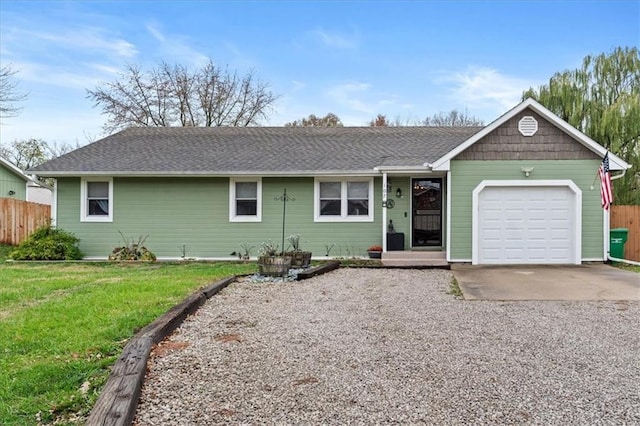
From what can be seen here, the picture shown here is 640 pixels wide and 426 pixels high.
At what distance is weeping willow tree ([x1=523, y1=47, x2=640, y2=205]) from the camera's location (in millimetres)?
18469

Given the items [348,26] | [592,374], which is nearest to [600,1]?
[348,26]

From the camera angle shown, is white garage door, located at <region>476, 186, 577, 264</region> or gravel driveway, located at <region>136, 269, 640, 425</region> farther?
white garage door, located at <region>476, 186, 577, 264</region>

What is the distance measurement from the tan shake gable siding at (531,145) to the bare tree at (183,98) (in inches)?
844

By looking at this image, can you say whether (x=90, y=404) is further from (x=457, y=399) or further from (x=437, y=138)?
(x=437, y=138)

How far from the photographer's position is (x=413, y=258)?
1208 centimetres

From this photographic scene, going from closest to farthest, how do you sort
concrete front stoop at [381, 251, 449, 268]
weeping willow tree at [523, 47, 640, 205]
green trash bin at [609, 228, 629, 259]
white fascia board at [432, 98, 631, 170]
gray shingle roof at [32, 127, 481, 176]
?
white fascia board at [432, 98, 631, 170]
concrete front stoop at [381, 251, 449, 268]
green trash bin at [609, 228, 629, 259]
gray shingle roof at [32, 127, 481, 176]
weeping willow tree at [523, 47, 640, 205]

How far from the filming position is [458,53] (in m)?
18.1

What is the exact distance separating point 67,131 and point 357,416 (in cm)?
3586

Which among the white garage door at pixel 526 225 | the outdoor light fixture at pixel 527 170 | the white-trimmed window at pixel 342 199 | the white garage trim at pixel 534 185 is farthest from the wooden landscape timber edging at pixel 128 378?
the outdoor light fixture at pixel 527 170

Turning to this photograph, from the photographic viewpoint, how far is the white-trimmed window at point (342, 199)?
42.8 ft

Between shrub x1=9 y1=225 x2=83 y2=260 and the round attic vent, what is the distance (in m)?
12.6

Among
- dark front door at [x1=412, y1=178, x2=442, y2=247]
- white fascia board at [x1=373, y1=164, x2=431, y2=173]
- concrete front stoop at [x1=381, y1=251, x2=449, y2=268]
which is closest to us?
concrete front stoop at [x1=381, y1=251, x2=449, y2=268]

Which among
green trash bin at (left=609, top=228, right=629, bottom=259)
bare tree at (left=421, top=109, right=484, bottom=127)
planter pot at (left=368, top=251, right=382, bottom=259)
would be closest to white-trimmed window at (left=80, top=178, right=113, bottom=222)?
planter pot at (left=368, top=251, right=382, bottom=259)

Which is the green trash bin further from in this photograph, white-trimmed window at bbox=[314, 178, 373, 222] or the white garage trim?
white-trimmed window at bbox=[314, 178, 373, 222]
